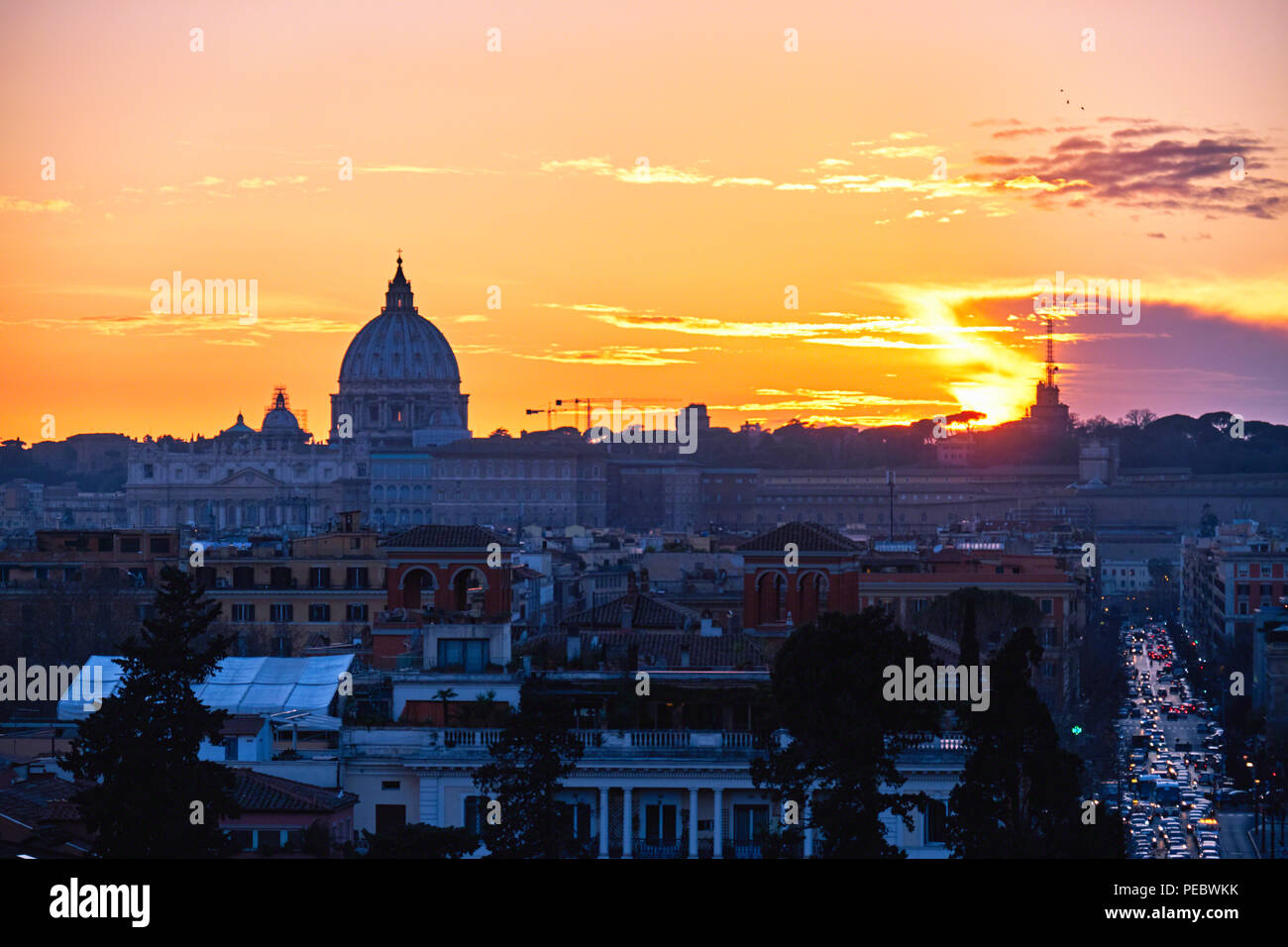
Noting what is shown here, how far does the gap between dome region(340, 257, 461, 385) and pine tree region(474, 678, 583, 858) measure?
129985 mm

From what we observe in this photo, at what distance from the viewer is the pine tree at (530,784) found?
41.6 feet

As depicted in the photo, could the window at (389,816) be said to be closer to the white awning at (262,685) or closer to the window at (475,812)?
the window at (475,812)

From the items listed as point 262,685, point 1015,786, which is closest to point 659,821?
point 1015,786

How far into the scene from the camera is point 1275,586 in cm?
4556

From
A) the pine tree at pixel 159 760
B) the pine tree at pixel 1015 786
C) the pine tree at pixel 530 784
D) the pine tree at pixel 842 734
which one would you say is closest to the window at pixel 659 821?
the pine tree at pixel 842 734

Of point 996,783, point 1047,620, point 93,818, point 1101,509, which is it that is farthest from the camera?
point 1101,509

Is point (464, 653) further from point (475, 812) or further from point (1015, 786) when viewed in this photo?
point (1015, 786)

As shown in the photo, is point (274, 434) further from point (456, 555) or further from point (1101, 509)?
point (456, 555)

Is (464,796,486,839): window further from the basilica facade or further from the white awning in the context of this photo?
the basilica facade

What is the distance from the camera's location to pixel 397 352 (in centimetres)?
14312

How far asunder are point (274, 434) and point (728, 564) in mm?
94359

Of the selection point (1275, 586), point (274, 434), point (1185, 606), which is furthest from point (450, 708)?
point (274, 434)

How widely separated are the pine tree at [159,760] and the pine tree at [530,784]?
4.62 feet

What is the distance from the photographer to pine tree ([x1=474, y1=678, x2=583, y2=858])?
1269 centimetres
